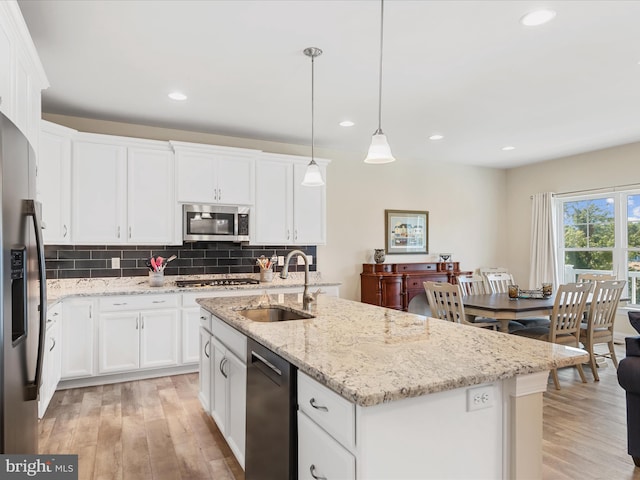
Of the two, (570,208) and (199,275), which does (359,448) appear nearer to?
(199,275)

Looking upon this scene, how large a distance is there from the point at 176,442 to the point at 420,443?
2.00m

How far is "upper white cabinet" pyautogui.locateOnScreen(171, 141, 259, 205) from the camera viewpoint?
176 inches

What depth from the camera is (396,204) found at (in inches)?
246

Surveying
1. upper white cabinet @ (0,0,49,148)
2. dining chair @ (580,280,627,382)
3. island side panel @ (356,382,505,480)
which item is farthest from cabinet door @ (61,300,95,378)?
dining chair @ (580,280,627,382)

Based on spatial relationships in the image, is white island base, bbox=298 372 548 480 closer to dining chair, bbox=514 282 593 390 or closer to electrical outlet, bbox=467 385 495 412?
electrical outlet, bbox=467 385 495 412

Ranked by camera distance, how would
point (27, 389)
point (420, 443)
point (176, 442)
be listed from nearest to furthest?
1. point (420, 443)
2. point (27, 389)
3. point (176, 442)

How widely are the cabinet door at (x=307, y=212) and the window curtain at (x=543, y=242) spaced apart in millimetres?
3464

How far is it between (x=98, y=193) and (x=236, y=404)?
2.80 metres

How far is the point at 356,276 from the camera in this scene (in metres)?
5.93

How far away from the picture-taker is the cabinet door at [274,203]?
488 cm

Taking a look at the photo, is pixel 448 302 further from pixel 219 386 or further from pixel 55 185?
pixel 55 185

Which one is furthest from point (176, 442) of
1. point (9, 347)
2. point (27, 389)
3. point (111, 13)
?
point (111, 13)

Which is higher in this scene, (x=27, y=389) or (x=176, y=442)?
(x=27, y=389)

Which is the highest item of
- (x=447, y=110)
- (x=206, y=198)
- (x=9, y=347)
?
(x=447, y=110)
